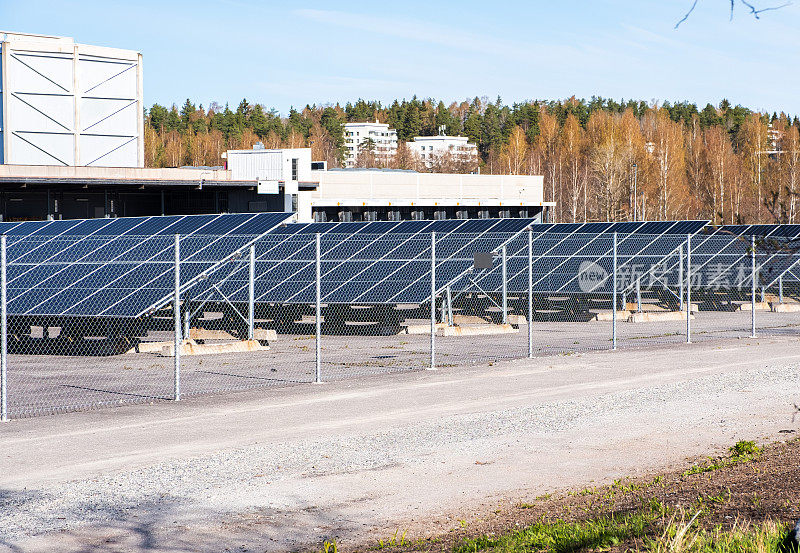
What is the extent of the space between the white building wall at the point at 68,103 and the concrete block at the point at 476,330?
115ft

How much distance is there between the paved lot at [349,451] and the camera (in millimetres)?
7594

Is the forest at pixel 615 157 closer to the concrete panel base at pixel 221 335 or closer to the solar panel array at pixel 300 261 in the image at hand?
the solar panel array at pixel 300 261

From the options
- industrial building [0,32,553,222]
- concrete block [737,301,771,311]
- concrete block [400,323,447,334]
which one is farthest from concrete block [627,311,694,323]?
industrial building [0,32,553,222]

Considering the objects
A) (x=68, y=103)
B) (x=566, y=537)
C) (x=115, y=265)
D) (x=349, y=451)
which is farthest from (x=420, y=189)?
(x=566, y=537)

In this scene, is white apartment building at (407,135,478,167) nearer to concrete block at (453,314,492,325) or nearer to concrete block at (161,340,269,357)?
concrete block at (453,314,492,325)

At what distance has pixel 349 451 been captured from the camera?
10.4m

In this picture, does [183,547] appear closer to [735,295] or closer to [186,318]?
[186,318]

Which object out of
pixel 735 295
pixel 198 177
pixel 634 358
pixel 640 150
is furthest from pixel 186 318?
pixel 640 150

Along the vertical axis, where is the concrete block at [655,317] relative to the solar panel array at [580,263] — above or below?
below

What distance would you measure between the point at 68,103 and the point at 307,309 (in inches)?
1231

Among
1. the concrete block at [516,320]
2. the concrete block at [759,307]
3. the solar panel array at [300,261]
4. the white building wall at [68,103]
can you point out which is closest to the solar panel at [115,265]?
the solar panel array at [300,261]

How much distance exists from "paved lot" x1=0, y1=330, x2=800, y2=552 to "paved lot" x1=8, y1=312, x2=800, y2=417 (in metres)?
1.26

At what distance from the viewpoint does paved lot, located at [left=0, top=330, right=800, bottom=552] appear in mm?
7594

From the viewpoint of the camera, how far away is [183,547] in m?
6.86
